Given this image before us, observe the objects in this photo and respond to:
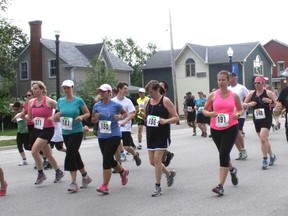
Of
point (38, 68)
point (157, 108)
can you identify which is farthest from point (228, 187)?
point (38, 68)

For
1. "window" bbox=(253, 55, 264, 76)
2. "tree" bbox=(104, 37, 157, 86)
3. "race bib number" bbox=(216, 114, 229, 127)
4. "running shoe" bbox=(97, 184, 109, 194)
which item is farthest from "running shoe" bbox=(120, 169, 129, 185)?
"tree" bbox=(104, 37, 157, 86)

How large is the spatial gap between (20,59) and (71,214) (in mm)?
43800

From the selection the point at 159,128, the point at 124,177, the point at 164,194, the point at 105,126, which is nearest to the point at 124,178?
the point at 124,177

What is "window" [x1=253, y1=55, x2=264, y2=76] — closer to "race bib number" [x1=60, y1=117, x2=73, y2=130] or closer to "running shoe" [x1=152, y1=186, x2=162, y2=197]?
"race bib number" [x1=60, y1=117, x2=73, y2=130]

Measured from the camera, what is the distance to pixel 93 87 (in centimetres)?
3900

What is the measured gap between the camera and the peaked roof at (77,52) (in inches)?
1828

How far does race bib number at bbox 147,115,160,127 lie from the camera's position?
833 cm

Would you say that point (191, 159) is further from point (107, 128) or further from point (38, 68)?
point (38, 68)

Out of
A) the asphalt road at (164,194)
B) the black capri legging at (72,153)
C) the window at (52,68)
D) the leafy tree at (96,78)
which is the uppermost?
the window at (52,68)

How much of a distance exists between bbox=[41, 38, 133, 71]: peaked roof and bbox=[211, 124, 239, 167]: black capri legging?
125 ft

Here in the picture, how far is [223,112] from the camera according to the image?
8.34 meters

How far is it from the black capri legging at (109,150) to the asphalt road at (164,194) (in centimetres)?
49

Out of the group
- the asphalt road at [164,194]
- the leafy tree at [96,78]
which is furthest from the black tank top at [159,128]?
the leafy tree at [96,78]

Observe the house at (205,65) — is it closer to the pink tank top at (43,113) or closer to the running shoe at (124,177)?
the pink tank top at (43,113)
